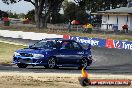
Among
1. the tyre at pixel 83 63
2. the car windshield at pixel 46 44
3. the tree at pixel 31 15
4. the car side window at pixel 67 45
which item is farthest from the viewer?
the tree at pixel 31 15

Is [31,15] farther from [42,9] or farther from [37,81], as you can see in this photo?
[37,81]

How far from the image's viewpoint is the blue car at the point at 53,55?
73.4ft

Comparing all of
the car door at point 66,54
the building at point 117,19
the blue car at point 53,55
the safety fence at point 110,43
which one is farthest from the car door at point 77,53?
the building at point 117,19

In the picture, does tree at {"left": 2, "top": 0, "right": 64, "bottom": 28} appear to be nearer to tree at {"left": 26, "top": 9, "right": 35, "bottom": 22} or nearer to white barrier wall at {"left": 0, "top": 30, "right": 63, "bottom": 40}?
white barrier wall at {"left": 0, "top": 30, "right": 63, "bottom": 40}

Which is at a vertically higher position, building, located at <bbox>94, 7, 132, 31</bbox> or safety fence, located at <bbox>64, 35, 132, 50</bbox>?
building, located at <bbox>94, 7, 132, 31</bbox>

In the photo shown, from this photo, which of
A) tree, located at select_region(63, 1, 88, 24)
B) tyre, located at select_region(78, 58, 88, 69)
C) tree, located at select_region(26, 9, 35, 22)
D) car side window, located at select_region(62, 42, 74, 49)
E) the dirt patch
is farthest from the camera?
tree, located at select_region(26, 9, 35, 22)

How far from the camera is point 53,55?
2273cm

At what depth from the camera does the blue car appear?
73.4ft

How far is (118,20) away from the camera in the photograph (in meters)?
77.3

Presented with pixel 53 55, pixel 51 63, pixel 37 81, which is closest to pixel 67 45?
pixel 53 55

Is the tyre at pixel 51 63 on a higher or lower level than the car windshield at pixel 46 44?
lower

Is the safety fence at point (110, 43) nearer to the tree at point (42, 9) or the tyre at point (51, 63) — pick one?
the tyre at point (51, 63)

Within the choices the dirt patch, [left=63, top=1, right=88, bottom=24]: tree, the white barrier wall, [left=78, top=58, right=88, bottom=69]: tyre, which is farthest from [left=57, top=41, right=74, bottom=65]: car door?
[left=63, top=1, right=88, bottom=24]: tree

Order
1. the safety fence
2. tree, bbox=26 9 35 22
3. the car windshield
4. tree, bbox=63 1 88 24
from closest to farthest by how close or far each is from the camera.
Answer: the car windshield
the safety fence
tree, bbox=63 1 88 24
tree, bbox=26 9 35 22
